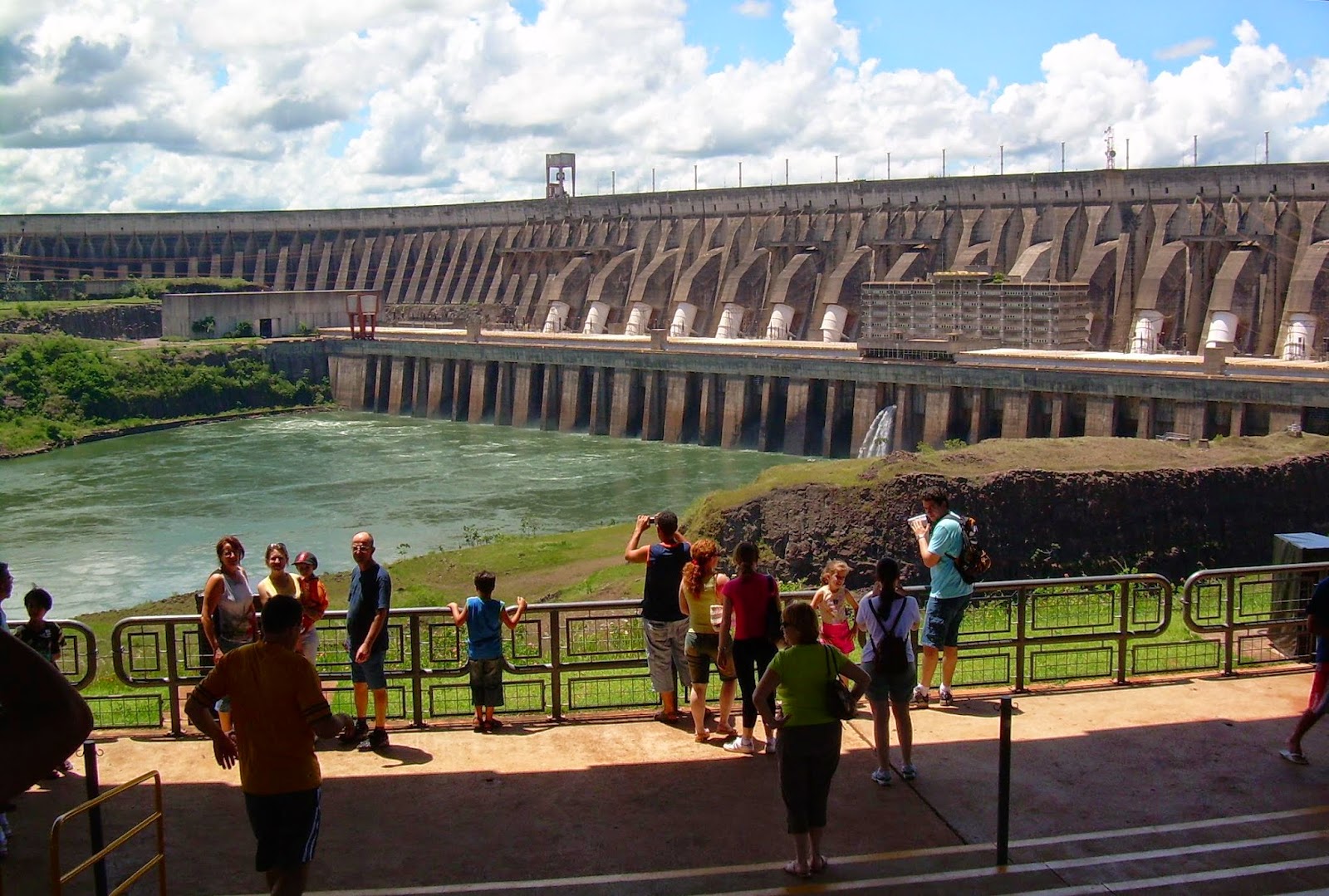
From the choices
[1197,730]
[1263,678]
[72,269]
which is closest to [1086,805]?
[1197,730]

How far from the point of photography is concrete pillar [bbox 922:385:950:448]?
36.2m

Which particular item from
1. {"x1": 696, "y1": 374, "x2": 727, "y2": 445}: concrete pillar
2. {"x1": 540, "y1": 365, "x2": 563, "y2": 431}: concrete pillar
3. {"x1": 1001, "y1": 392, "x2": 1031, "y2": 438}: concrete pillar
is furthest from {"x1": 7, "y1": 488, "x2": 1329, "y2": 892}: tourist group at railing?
{"x1": 540, "y1": 365, "x2": 563, "y2": 431}: concrete pillar

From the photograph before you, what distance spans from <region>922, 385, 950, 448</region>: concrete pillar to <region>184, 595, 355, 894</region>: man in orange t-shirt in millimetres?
31390

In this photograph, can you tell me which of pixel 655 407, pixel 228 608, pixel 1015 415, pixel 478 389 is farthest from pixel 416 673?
pixel 478 389

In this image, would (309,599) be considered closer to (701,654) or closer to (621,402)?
(701,654)

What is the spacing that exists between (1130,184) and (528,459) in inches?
974

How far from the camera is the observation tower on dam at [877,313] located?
35188 millimetres

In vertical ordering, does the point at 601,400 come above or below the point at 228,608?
below

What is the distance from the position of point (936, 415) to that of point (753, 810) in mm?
30061

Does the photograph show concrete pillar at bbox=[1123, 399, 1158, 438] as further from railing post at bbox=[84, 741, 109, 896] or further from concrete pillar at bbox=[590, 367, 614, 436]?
railing post at bbox=[84, 741, 109, 896]

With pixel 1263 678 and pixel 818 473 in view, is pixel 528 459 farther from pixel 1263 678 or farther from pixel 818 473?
pixel 1263 678

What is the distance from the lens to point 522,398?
49.8 meters

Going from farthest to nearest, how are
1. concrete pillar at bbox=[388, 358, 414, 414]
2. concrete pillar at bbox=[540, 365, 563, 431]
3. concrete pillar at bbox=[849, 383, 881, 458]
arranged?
concrete pillar at bbox=[388, 358, 414, 414] → concrete pillar at bbox=[540, 365, 563, 431] → concrete pillar at bbox=[849, 383, 881, 458]

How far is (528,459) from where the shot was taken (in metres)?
41.7
